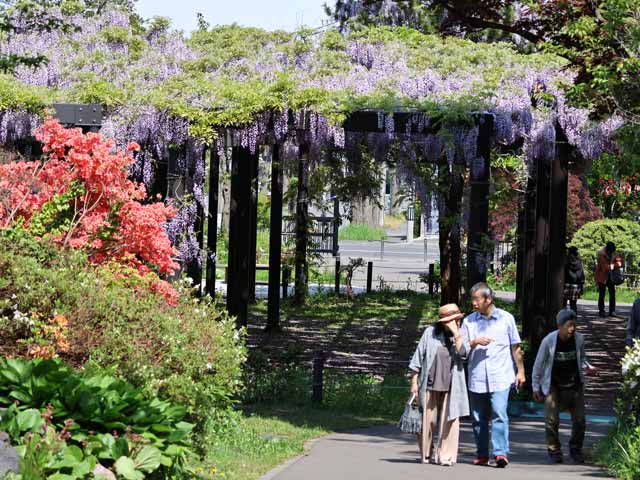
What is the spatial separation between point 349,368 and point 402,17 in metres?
15.3

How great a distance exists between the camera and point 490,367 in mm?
11141

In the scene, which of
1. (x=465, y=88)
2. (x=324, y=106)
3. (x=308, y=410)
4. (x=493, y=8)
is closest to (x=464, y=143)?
(x=465, y=88)

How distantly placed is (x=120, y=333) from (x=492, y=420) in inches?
151

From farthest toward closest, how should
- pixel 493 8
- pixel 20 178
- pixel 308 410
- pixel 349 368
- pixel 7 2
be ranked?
pixel 493 8
pixel 7 2
pixel 349 368
pixel 308 410
pixel 20 178

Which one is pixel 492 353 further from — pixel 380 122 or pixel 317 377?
pixel 380 122

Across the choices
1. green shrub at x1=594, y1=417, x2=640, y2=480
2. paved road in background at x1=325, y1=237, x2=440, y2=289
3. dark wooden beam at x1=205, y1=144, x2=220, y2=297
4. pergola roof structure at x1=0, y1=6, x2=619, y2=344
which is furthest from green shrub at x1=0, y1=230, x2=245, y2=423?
paved road in background at x1=325, y1=237, x2=440, y2=289

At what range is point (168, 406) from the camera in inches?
323

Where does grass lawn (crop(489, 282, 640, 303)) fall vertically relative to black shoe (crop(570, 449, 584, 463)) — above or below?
below

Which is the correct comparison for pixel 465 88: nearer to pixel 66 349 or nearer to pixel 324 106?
pixel 324 106

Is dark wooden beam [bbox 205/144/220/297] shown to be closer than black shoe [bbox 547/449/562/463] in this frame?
No

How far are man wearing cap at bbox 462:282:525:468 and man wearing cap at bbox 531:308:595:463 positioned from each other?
472 millimetres

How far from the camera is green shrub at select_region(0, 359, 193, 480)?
7484 mm

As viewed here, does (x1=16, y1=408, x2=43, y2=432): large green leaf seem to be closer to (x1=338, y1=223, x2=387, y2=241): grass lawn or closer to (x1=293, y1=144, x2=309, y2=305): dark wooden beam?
(x1=293, y1=144, x2=309, y2=305): dark wooden beam

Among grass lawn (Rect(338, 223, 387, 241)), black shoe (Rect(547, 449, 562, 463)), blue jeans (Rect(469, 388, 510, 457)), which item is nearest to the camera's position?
blue jeans (Rect(469, 388, 510, 457))
